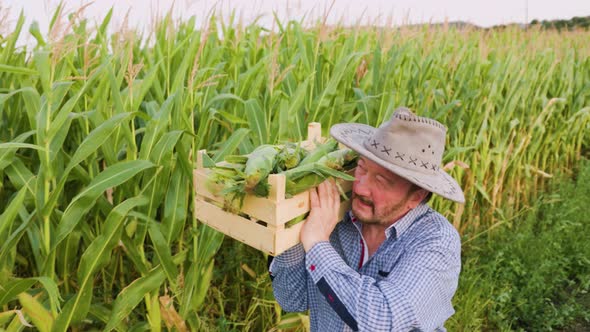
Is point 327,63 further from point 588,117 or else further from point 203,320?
point 588,117

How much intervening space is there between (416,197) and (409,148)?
0.20 m

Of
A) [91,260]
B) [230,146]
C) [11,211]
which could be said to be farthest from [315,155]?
[11,211]

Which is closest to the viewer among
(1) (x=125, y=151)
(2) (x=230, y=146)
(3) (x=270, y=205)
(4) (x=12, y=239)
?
(3) (x=270, y=205)

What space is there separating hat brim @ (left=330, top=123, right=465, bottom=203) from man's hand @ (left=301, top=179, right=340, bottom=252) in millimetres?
146

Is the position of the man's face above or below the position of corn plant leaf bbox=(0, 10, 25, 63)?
below

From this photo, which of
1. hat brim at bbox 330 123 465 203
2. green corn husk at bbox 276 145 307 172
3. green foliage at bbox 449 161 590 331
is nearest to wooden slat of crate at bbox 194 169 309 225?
green corn husk at bbox 276 145 307 172

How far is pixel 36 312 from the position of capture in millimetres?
1864

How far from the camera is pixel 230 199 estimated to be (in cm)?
171

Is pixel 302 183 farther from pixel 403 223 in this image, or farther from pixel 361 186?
pixel 403 223

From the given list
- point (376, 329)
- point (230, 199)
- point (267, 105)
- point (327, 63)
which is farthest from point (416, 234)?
point (327, 63)

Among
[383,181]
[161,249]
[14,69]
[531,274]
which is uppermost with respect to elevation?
[14,69]

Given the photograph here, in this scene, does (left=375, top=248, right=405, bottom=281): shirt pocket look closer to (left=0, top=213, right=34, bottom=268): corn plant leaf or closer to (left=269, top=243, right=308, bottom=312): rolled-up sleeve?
(left=269, top=243, right=308, bottom=312): rolled-up sleeve

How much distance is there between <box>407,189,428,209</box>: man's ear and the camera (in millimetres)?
1864

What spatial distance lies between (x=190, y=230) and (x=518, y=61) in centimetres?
406
